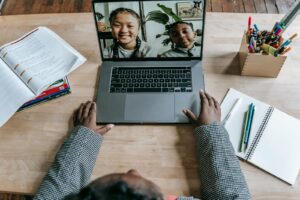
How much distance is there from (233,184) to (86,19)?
2.66 feet

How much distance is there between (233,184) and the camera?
77 cm

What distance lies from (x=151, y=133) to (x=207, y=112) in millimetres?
176

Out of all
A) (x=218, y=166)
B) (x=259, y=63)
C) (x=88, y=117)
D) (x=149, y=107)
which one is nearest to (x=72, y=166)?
(x=88, y=117)

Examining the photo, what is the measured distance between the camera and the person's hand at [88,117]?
892 mm

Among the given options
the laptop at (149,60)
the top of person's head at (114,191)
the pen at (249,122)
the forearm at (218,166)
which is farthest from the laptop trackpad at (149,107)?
the top of person's head at (114,191)

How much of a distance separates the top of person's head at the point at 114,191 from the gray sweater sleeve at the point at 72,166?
0.84ft

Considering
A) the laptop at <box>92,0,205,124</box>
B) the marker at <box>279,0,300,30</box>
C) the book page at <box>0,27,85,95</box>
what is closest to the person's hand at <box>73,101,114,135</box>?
the laptop at <box>92,0,205,124</box>

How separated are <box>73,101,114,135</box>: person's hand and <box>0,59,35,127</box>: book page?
0.50 feet

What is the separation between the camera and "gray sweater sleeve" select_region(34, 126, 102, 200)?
30.5 inches

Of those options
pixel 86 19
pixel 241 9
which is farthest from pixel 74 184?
pixel 241 9

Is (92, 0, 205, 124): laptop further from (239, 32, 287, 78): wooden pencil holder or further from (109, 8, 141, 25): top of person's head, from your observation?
(239, 32, 287, 78): wooden pencil holder

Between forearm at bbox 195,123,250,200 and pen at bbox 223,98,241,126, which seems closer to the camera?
forearm at bbox 195,123,250,200

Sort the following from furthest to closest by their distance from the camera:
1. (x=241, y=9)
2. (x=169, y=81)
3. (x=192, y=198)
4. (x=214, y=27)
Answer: (x=241, y=9) → (x=214, y=27) → (x=169, y=81) → (x=192, y=198)

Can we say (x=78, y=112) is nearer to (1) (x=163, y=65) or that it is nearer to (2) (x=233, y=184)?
(1) (x=163, y=65)
